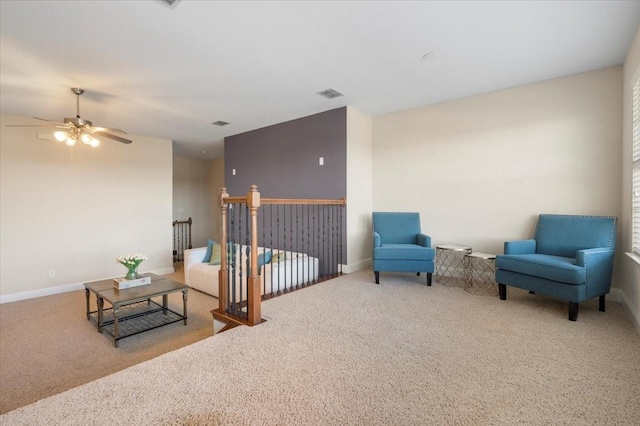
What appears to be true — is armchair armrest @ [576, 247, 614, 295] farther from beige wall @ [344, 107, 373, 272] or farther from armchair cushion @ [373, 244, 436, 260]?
beige wall @ [344, 107, 373, 272]

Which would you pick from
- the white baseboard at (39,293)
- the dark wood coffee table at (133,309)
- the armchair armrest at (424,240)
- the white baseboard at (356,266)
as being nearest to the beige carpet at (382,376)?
the armchair armrest at (424,240)

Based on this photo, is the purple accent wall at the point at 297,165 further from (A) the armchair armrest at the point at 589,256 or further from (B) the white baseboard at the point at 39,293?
(B) the white baseboard at the point at 39,293

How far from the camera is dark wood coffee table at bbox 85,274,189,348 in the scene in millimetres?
3193

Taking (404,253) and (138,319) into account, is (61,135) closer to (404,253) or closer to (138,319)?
(138,319)

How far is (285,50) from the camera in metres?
2.98

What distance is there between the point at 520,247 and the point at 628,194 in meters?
1.08

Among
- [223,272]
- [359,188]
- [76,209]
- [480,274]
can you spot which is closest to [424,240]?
[480,274]

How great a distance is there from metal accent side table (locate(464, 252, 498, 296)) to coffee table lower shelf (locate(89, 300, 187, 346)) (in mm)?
3601

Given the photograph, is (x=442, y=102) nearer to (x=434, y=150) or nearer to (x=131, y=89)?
(x=434, y=150)

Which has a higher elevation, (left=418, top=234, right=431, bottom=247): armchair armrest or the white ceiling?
the white ceiling

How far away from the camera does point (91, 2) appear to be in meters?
2.21

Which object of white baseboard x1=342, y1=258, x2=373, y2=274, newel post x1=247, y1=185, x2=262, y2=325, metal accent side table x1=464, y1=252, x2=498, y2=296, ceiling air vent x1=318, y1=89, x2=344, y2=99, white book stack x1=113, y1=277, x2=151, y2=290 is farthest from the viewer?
white baseboard x1=342, y1=258, x2=373, y2=274

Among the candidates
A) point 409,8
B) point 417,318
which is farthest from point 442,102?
point 417,318

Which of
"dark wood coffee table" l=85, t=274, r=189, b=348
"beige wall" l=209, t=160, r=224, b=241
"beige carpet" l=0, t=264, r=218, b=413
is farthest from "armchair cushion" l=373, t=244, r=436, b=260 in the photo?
"beige wall" l=209, t=160, r=224, b=241
